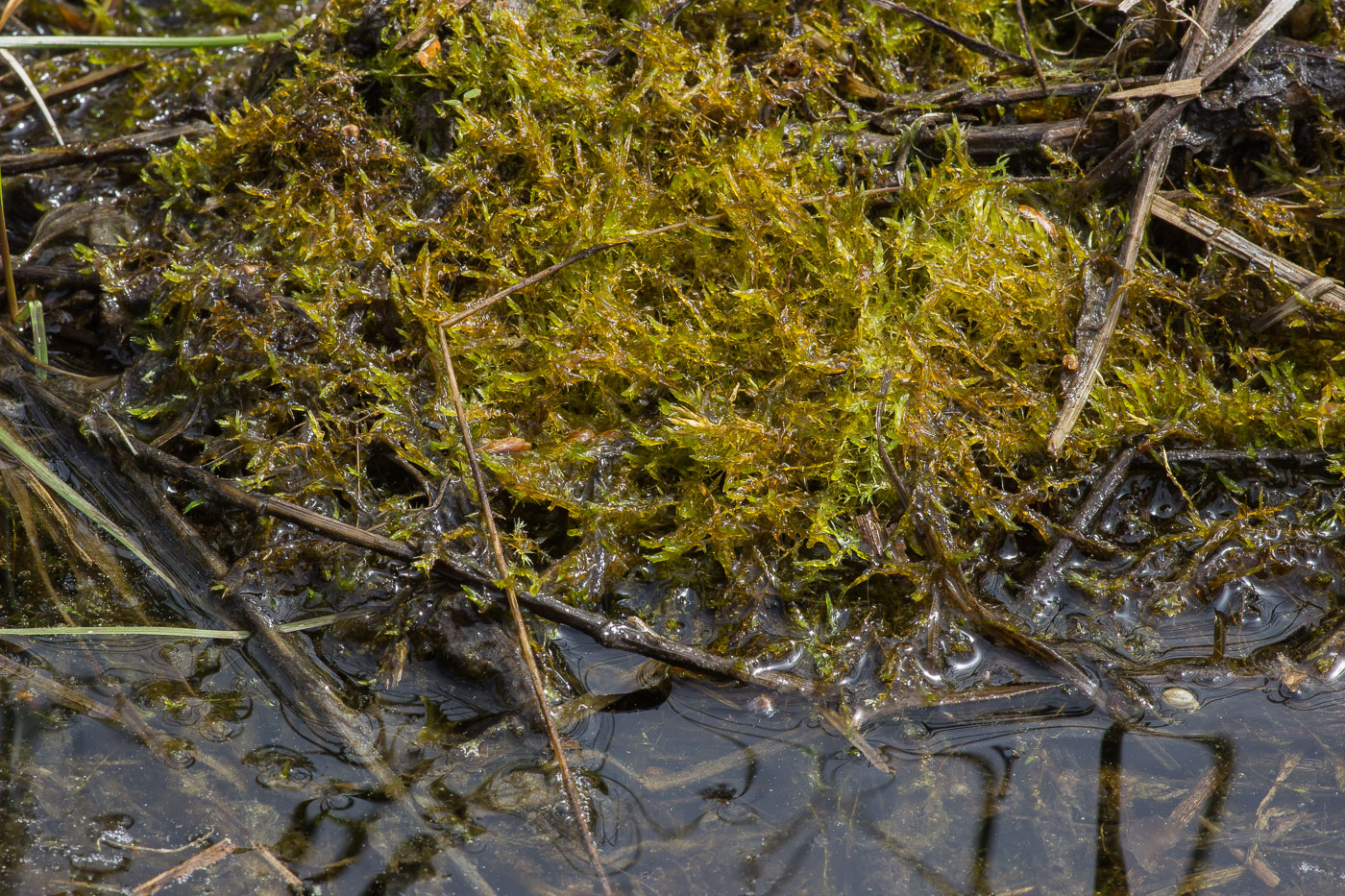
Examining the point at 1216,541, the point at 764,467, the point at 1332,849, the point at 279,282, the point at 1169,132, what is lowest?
the point at 1332,849

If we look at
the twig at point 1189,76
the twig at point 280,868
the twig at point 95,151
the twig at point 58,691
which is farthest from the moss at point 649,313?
the twig at point 280,868

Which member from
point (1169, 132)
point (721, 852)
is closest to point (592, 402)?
point (721, 852)

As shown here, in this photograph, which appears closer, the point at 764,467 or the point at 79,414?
the point at 764,467

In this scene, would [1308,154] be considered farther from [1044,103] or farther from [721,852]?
[721,852]

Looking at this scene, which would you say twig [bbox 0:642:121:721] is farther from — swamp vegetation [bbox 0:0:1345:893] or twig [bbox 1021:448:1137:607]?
twig [bbox 1021:448:1137:607]

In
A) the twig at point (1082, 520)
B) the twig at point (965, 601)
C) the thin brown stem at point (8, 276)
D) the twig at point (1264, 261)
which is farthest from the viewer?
the thin brown stem at point (8, 276)

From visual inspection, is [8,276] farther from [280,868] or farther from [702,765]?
[702,765]

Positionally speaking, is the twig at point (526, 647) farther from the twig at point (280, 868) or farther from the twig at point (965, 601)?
the twig at point (965, 601)
